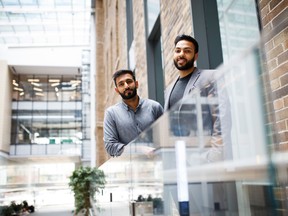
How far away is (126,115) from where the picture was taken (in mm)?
2633

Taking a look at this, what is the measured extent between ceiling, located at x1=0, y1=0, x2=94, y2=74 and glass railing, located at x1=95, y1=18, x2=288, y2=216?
722 inches

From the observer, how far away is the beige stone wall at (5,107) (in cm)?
2559

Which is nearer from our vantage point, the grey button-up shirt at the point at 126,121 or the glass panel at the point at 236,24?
the grey button-up shirt at the point at 126,121

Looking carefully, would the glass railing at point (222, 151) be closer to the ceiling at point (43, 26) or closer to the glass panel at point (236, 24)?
the glass panel at point (236, 24)

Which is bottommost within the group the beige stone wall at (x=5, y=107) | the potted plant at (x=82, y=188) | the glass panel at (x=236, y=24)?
the potted plant at (x=82, y=188)

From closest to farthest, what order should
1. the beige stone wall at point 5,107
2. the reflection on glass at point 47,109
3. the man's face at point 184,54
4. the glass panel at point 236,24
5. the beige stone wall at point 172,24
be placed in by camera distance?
the man's face at point 184,54 → the glass panel at point 236,24 → the beige stone wall at point 172,24 → the beige stone wall at point 5,107 → the reflection on glass at point 47,109

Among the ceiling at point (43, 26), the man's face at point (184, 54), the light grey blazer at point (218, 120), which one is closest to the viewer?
the light grey blazer at point (218, 120)

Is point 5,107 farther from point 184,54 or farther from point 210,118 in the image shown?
point 210,118

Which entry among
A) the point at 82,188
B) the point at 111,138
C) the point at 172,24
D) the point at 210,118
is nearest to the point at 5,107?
the point at 82,188

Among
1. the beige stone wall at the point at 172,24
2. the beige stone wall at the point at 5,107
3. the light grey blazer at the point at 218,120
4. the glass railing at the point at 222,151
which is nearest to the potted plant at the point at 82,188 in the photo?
the beige stone wall at the point at 172,24

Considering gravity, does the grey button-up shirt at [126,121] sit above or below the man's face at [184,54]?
below

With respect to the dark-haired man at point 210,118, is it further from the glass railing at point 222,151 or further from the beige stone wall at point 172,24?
the beige stone wall at point 172,24

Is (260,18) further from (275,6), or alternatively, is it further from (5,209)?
(5,209)

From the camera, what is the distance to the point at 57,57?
89.8 ft
